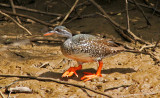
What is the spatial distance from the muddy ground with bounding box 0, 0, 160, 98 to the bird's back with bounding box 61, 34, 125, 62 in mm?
473

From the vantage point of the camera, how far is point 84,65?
19.9 ft

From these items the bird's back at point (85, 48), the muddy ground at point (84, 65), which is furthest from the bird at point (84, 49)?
the muddy ground at point (84, 65)

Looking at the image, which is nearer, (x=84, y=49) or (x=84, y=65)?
(x=84, y=49)

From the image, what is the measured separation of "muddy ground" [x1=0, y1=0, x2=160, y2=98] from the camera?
4.98 m

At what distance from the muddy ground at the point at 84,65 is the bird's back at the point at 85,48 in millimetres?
473

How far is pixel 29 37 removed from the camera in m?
7.50

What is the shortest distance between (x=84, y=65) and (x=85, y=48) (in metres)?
1.00

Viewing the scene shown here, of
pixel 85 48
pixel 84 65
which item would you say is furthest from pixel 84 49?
pixel 84 65

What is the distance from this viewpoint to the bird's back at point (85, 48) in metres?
5.12

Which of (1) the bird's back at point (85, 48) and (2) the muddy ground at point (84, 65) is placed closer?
(2) the muddy ground at point (84, 65)

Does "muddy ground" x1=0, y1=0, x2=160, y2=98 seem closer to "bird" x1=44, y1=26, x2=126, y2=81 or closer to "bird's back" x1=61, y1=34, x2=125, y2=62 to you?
"bird" x1=44, y1=26, x2=126, y2=81

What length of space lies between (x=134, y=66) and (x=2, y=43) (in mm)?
3559

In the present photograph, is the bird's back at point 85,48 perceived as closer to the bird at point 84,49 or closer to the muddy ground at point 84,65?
the bird at point 84,49

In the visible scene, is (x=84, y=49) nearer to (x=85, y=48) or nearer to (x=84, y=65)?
(x=85, y=48)
